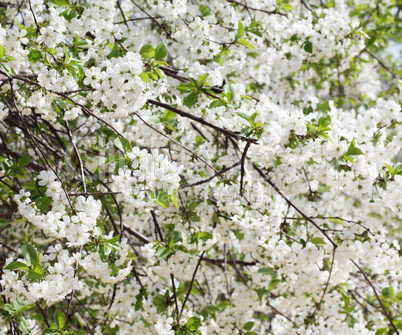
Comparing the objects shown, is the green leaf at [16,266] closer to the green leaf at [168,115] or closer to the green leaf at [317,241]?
the green leaf at [168,115]

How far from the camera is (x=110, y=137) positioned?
116 inches

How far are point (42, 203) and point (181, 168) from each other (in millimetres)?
795

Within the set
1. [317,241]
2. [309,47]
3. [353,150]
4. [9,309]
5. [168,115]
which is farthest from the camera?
[309,47]

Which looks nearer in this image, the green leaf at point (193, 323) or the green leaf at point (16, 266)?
the green leaf at point (16, 266)

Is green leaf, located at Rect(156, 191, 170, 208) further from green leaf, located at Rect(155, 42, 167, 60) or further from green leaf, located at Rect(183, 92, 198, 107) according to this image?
green leaf, located at Rect(155, 42, 167, 60)

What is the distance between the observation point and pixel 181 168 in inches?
96.8

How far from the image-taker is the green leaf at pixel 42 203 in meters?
2.25

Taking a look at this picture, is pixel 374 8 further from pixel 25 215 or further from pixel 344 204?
pixel 25 215

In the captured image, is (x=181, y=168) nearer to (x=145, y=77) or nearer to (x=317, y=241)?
(x=145, y=77)

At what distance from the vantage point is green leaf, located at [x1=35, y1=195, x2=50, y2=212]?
2.25 m

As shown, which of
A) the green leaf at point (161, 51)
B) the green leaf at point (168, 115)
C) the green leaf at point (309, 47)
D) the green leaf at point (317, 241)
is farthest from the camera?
the green leaf at point (309, 47)

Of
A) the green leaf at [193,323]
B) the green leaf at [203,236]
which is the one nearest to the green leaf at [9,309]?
the green leaf at [193,323]

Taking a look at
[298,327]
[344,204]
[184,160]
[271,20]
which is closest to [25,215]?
[184,160]

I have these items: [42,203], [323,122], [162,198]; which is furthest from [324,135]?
[42,203]
